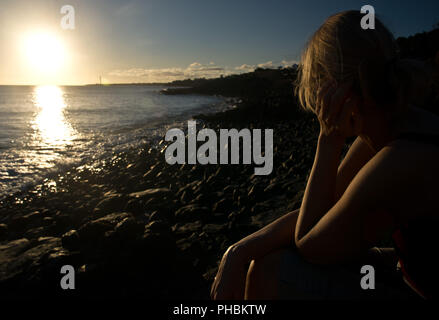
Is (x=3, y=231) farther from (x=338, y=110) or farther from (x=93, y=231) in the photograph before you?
(x=338, y=110)

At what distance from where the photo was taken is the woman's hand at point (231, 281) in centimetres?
193

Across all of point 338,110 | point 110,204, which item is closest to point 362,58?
point 338,110

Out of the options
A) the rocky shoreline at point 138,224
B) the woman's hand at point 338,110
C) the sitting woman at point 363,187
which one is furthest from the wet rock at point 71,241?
the woman's hand at point 338,110

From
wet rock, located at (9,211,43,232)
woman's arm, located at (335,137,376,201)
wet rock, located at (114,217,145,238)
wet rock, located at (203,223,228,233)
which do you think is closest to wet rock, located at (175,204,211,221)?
wet rock, located at (203,223,228,233)

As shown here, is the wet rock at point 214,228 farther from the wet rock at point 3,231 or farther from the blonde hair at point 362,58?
the wet rock at point 3,231

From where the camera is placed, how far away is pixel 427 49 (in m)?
19.8

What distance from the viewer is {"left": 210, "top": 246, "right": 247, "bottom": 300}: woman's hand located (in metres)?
1.93

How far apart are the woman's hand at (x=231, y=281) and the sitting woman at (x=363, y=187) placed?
0.34ft

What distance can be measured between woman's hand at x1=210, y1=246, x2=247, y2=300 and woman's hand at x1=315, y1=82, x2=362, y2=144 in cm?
98

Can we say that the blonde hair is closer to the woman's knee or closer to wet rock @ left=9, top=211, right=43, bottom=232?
the woman's knee

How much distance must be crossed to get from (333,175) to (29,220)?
18.9 ft

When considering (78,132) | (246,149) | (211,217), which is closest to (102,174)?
(246,149)

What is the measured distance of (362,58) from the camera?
1.44 meters

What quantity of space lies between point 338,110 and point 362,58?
A: 27 centimetres
